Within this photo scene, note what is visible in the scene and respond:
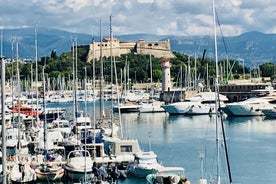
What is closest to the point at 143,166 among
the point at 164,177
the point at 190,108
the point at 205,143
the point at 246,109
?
the point at 164,177

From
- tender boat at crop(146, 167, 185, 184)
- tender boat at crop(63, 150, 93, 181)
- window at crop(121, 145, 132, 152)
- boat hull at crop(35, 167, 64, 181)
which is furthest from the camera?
window at crop(121, 145, 132, 152)

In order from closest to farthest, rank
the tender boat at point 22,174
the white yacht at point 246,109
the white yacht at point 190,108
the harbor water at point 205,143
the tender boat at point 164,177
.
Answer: the tender boat at point 164,177
the tender boat at point 22,174
the harbor water at point 205,143
the white yacht at point 246,109
the white yacht at point 190,108

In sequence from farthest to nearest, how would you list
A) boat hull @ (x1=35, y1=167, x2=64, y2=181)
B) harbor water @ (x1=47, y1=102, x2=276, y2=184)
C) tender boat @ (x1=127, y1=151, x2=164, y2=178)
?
harbor water @ (x1=47, y1=102, x2=276, y2=184) < tender boat @ (x1=127, y1=151, x2=164, y2=178) < boat hull @ (x1=35, y1=167, x2=64, y2=181)

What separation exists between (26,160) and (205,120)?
36876 millimetres

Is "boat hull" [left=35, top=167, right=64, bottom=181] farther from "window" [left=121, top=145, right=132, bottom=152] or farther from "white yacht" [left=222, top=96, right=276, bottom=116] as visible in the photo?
"white yacht" [left=222, top=96, right=276, bottom=116]

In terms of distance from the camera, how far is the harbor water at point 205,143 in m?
29.2

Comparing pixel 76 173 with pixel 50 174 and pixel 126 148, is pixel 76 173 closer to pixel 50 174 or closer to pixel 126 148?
pixel 50 174

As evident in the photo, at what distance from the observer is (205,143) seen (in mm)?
42031

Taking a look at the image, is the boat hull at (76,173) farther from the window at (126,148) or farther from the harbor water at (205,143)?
the window at (126,148)

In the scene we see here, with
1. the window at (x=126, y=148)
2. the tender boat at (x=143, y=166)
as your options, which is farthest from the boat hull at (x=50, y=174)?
the window at (x=126, y=148)

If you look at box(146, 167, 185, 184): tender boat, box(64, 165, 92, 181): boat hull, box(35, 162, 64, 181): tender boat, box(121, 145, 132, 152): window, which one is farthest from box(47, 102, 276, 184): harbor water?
box(121, 145, 132, 152): window

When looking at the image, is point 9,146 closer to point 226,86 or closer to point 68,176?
point 68,176

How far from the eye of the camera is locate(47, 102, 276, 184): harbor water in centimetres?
2925

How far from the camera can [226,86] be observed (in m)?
87.8
